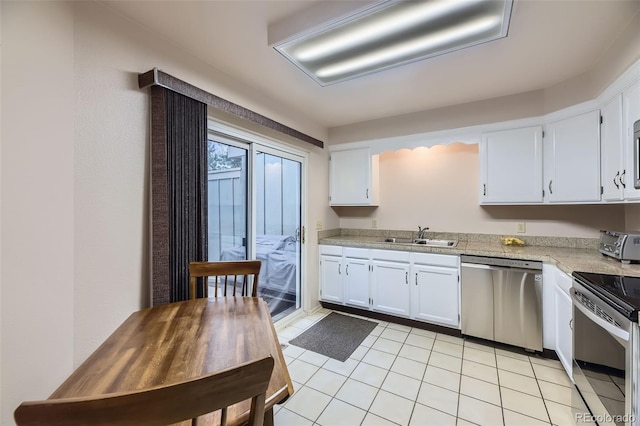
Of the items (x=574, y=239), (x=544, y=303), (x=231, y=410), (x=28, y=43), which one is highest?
(x=28, y=43)

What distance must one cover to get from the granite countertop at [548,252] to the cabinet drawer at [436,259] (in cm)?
4

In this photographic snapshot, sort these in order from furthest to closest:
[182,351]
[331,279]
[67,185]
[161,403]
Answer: [331,279], [67,185], [182,351], [161,403]

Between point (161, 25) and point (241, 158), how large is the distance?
115 cm

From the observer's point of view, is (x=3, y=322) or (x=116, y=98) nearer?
(x=3, y=322)

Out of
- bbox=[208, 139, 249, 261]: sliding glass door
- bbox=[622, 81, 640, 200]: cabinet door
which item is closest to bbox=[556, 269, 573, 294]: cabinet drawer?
bbox=[622, 81, 640, 200]: cabinet door

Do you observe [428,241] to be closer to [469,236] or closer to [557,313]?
[469,236]

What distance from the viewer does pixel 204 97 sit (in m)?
2.02

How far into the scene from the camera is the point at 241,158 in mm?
2635

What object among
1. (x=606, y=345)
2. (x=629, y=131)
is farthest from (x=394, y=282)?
(x=629, y=131)

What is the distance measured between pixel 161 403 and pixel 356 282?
2.93 meters

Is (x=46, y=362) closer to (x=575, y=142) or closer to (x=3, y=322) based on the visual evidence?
(x=3, y=322)

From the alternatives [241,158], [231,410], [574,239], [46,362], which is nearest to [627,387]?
[231,410]

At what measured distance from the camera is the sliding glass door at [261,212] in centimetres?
244

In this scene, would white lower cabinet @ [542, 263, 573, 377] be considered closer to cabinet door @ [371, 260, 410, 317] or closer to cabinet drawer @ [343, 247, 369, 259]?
cabinet door @ [371, 260, 410, 317]
